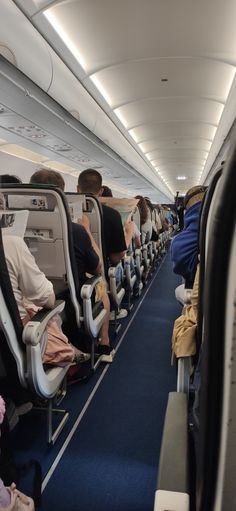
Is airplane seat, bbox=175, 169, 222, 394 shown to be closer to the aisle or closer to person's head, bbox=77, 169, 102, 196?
the aisle

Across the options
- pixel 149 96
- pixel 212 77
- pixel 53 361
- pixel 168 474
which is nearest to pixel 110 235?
pixel 53 361

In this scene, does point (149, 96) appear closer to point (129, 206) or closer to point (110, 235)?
point (129, 206)

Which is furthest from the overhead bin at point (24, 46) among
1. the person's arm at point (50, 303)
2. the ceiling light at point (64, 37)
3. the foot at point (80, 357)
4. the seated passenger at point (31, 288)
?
the foot at point (80, 357)

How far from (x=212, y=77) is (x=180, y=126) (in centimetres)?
367

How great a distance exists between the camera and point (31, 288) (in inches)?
82.4

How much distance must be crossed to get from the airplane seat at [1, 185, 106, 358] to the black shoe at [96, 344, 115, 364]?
88 centimetres

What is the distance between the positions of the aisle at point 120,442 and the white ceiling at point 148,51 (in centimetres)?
343

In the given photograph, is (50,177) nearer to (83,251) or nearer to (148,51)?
(83,251)

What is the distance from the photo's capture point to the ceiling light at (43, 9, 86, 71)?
4045 mm

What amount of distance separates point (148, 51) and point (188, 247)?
12.5 ft

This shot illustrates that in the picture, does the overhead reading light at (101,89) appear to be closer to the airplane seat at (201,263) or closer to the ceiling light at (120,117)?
the ceiling light at (120,117)

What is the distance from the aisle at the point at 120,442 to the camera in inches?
82.0

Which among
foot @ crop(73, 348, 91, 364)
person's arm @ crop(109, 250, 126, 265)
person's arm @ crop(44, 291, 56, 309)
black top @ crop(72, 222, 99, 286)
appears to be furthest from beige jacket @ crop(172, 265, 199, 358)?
person's arm @ crop(109, 250, 126, 265)

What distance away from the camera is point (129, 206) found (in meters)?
5.18
